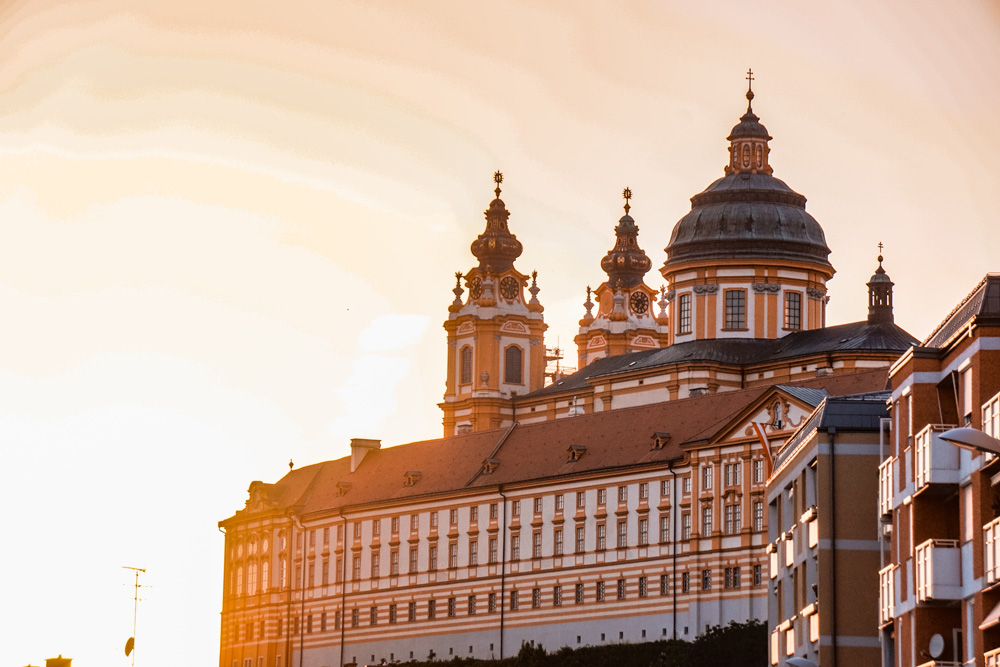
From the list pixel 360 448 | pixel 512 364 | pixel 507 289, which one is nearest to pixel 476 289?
pixel 507 289

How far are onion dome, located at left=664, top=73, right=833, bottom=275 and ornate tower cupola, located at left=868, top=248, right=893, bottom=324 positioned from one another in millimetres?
6175

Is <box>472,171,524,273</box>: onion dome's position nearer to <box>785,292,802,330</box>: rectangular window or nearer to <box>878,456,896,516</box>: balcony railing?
<box>785,292,802,330</box>: rectangular window

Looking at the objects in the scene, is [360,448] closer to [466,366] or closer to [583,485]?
[466,366]

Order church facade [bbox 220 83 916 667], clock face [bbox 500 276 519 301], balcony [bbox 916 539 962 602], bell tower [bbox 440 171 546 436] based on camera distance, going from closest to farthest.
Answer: balcony [bbox 916 539 962 602], church facade [bbox 220 83 916 667], bell tower [bbox 440 171 546 436], clock face [bbox 500 276 519 301]

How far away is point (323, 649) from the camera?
157125 mm

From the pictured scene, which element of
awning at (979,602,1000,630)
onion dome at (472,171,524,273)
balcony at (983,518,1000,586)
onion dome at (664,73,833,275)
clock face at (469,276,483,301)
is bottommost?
awning at (979,602,1000,630)

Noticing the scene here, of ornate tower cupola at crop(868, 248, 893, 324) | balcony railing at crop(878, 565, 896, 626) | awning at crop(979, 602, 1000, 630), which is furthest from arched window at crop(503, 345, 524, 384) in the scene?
awning at crop(979, 602, 1000, 630)

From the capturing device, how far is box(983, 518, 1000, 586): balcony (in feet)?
164

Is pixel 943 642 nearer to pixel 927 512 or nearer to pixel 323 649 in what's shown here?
pixel 927 512

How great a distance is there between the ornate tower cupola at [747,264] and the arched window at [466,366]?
75.3 ft

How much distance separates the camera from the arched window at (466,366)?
18088cm

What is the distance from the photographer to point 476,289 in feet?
607

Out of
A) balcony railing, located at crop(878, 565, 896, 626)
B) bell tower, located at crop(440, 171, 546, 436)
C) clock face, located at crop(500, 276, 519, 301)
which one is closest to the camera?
balcony railing, located at crop(878, 565, 896, 626)

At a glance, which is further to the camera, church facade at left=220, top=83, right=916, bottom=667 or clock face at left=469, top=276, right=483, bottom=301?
clock face at left=469, top=276, right=483, bottom=301
